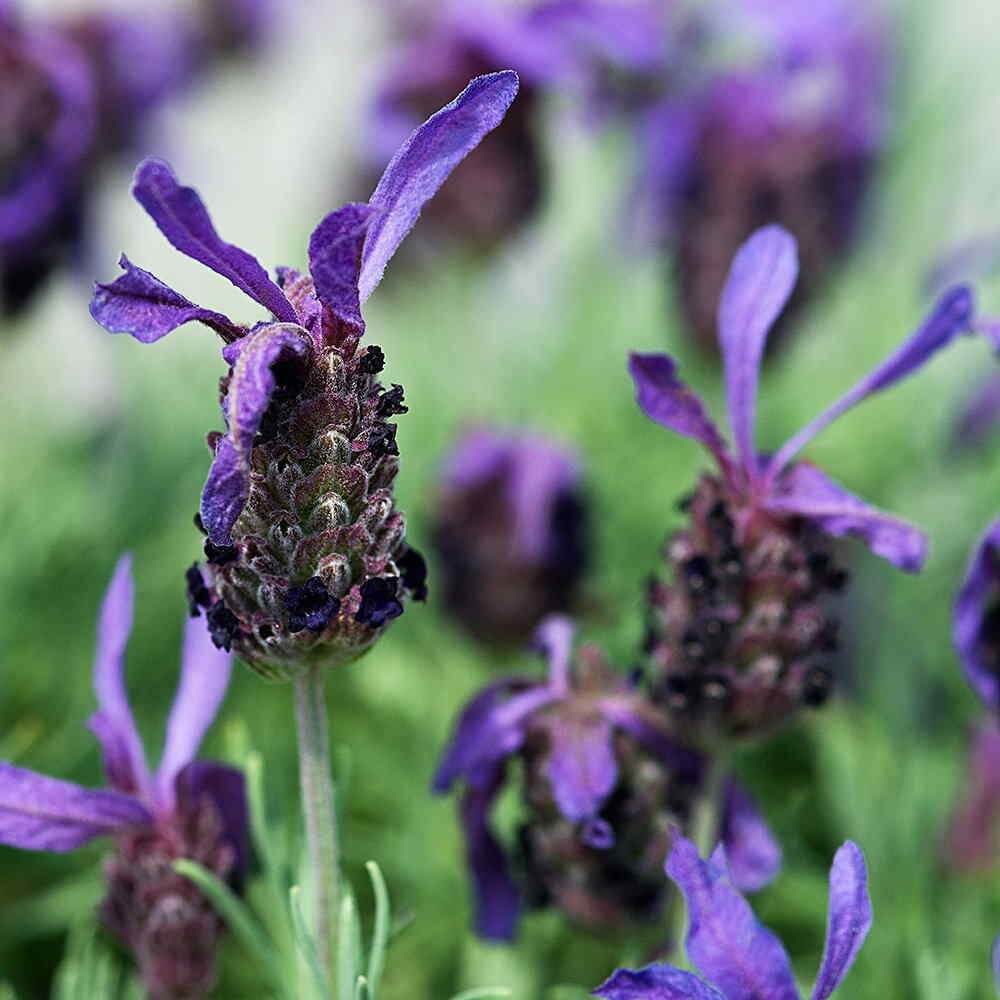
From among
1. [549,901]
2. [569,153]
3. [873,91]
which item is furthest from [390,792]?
[569,153]

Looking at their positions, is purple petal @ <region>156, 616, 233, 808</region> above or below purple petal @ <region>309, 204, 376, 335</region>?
below

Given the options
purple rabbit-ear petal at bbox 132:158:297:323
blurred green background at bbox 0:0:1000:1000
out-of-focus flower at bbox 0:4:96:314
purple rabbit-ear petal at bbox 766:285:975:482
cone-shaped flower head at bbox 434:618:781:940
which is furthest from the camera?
out-of-focus flower at bbox 0:4:96:314

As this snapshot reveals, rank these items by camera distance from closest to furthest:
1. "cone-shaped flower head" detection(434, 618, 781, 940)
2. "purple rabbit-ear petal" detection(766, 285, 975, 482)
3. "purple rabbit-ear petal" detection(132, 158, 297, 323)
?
"purple rabbit-ear petal" detection(132, 158, 297, 323) → "purple rabbit-ear petal" detection(766, 285, 975, 482) → "cone-shaped flower head" detection(434, 618, 781, 940)

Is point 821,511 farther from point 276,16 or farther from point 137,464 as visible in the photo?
point 276,16

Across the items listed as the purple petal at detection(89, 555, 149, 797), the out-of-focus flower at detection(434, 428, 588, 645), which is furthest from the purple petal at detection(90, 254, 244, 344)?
the out-of-focus flower at detection(434, 428, 588, 645)

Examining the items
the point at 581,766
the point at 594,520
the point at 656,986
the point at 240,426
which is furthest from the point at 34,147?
the point at 656,986

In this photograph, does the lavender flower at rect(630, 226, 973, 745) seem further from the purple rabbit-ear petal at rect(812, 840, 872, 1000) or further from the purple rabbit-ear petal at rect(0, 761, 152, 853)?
the purple rabbit-ear petal at rect(0, 761, 152, 853)
